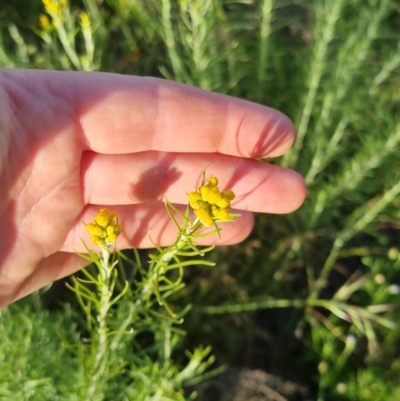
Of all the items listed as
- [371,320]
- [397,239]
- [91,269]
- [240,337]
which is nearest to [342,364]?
[371,320]

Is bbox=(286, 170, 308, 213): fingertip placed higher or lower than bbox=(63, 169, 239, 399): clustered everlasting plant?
lower

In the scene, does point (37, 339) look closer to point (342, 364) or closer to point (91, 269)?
point (91, 269)

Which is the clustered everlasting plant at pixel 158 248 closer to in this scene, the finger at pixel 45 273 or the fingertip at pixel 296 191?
the finger at pixel 45 273

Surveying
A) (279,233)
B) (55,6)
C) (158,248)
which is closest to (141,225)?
(158,248)

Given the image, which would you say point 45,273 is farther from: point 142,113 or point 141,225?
point 142,113

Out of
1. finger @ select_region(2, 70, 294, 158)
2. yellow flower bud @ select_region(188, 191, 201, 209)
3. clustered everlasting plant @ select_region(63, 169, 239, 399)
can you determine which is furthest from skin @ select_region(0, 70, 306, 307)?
yellow flower bud @ select_region(188, 191, 201, 209)

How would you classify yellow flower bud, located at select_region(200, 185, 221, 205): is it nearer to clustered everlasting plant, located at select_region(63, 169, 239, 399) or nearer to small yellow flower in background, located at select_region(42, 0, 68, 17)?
clustered everlasting plant, located at select_region(63, 169, 239, 399)
